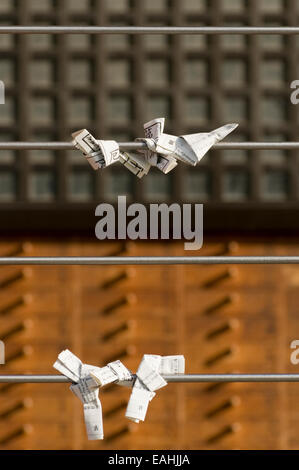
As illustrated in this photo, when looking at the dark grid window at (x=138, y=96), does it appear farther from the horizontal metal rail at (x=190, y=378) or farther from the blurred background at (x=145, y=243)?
the horizontal metal rail at (x=190, y=378)

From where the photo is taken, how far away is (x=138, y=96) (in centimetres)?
301

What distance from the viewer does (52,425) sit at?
3.02 metres

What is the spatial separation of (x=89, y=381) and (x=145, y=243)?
5.65ft

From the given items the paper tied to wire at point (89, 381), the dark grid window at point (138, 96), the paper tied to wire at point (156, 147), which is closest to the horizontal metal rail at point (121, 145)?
the paper tied to wire at point (156, 147)

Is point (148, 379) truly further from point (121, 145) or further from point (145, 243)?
point (145, 243)

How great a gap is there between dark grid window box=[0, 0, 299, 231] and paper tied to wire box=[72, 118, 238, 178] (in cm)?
163

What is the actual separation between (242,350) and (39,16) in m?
1.62

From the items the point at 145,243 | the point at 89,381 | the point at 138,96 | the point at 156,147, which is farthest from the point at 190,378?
the point at 138,96

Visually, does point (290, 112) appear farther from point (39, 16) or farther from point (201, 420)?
point (201, 420)

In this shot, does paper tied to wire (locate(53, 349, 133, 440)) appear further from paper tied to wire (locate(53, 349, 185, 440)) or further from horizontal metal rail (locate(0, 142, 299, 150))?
horizontal metal rail (locate(0, 142, 299, 150))

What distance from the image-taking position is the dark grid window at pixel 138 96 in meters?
3.00

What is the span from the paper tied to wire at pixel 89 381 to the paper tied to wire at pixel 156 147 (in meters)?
0.36
